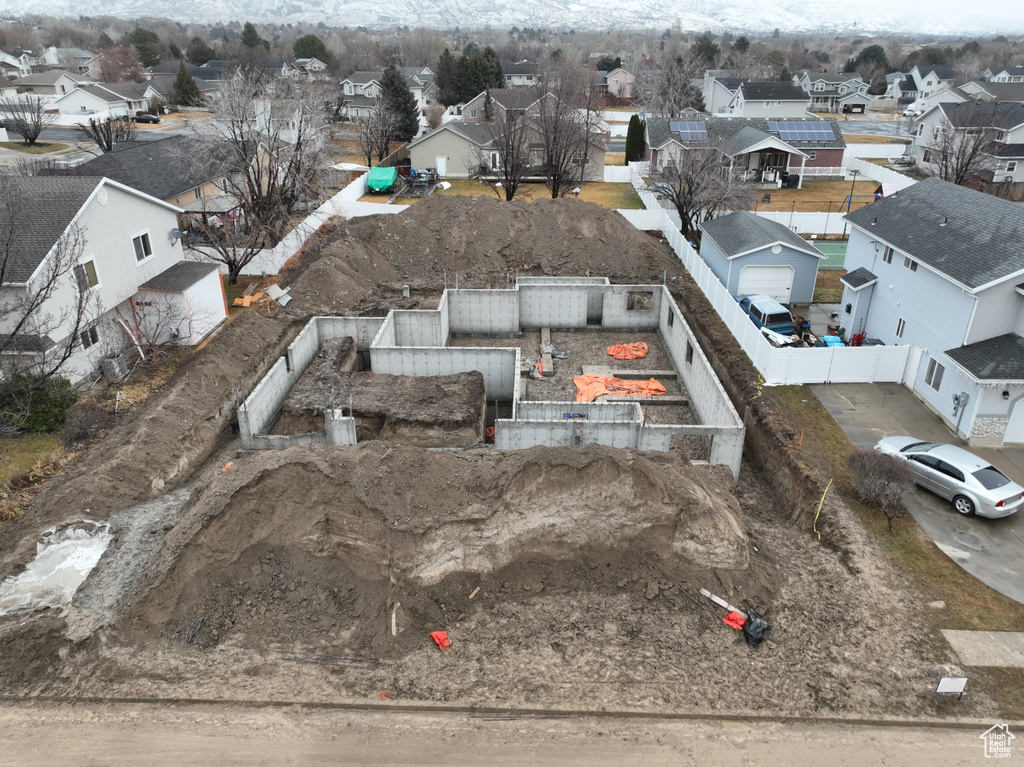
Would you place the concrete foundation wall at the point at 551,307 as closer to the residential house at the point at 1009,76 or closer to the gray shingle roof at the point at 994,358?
the gray shingle roof at the point at 994,358

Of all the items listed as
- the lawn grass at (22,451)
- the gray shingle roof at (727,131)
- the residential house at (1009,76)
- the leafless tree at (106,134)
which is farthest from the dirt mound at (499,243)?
the residential house at (1009,76)

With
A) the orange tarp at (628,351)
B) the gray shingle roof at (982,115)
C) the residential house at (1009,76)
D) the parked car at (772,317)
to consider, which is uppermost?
the residential house at (1009,76)

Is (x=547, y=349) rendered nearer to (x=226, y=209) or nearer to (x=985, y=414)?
(x=985, y=414)

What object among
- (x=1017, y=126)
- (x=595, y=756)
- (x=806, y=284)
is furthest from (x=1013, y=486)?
(x=1017, y=126)

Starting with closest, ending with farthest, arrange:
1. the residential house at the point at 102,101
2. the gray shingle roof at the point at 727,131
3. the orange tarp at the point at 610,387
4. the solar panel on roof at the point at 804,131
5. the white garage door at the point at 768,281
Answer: the orange tarp at the point at 610,387 → the white garage door at the point at 768,281 → the gray shingle roof at the point at 727,131 → the solar panel on roof at the point at 804,131 → the residential house at the point at 102,101

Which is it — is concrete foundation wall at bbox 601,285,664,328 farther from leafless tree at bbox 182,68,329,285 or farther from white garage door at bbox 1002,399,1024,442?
leafless tree at bbox 182,68,329,285

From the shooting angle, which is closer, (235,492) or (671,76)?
(235,492)

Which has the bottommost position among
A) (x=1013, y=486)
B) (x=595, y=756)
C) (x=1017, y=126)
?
(x=595, y=756)
